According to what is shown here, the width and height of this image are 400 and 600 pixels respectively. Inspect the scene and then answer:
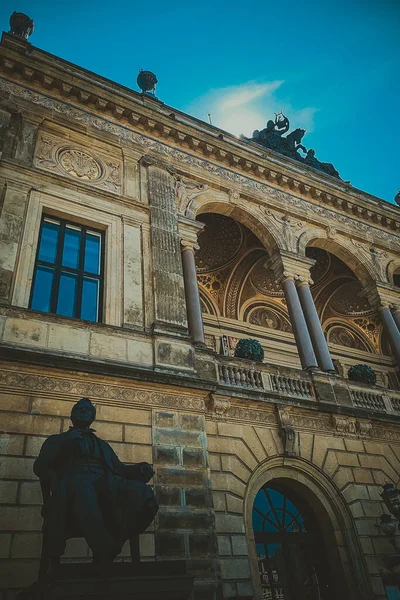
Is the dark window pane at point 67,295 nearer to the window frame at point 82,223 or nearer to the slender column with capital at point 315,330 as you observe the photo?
the window frame at point 82,223

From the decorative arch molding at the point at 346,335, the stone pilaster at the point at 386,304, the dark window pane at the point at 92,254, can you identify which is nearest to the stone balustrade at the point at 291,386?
the stone pilaster at the point at 386,304

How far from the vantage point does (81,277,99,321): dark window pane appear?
8.52 meters

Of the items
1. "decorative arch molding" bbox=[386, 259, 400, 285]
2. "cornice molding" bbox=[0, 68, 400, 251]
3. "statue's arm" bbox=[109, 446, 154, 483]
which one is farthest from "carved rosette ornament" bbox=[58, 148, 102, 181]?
"decorative arch molding" bbox=[386, 259, 400, 285]

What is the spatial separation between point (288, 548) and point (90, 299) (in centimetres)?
581

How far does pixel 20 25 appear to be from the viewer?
39.4ft

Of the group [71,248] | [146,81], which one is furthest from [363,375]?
[146,81]

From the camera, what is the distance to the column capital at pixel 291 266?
11.9 meters

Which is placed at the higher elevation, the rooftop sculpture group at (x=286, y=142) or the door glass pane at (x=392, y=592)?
the rooftop sculpture group at (x=286, y=142)

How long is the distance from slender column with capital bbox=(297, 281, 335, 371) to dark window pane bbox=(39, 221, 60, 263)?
6.12 meters

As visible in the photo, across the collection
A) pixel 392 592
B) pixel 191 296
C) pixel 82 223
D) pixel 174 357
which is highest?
pixel 82 223

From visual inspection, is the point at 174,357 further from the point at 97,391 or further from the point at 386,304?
the point at 386,304

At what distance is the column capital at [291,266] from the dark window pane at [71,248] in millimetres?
5204

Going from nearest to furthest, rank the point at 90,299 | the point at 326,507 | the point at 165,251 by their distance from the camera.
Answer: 1. the point at 326,507
2. the point at 90,299
3. the point at 165,251

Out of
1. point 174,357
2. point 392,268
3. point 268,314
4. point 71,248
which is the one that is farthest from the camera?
point 268,314
